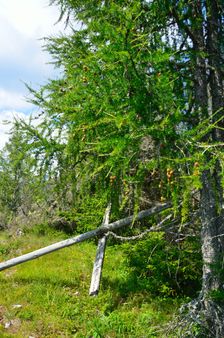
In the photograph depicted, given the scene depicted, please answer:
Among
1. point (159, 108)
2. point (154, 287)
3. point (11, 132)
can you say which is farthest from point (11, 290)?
point (159, 108)

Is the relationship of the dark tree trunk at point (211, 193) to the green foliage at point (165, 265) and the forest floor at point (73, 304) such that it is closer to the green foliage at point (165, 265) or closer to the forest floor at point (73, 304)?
the forest floor at point (73, 304)

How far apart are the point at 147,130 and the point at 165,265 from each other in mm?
4631

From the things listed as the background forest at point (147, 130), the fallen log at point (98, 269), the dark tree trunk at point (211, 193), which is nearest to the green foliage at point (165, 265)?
the background forest at point (147, 130)

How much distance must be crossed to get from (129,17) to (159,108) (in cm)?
108

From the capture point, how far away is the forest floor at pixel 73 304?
23.0 ft

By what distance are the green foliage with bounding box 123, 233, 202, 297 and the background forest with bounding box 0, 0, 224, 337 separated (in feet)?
0.11

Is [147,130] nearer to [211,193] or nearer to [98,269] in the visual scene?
[211,193]

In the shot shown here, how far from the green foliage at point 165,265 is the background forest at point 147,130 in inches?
1.3

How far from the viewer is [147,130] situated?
407 centimetres

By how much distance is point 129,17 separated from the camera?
163 inches

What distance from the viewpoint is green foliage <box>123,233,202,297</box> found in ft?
25.6

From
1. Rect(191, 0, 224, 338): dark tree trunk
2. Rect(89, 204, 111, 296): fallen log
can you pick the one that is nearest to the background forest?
Rect(191, 0, 224, 338): dark tree trunk

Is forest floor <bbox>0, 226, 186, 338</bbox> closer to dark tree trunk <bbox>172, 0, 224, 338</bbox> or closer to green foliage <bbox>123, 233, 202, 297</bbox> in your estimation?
green foliage <bbox>123, 233, 202, 297</bbox>

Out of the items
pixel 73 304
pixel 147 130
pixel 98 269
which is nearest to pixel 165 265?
pixel 98 269
